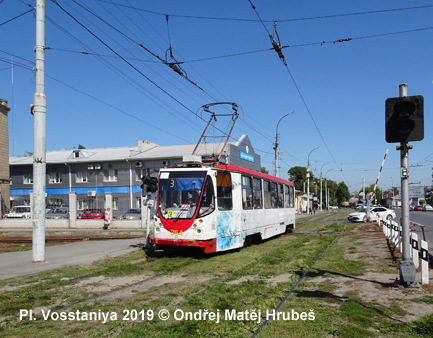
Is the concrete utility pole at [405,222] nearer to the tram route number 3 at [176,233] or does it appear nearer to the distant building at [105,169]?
the tram route number 3 at [176,233]

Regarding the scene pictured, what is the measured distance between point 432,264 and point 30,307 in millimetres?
9917

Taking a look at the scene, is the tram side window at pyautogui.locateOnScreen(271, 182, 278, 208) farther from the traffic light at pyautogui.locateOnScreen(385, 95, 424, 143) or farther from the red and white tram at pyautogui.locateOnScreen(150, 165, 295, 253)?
the traffic light at pyautogui.locateOnScreen(385, 95, 424, 143)

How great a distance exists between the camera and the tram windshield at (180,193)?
12.7 meters

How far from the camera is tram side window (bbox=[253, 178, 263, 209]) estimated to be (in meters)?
16.5

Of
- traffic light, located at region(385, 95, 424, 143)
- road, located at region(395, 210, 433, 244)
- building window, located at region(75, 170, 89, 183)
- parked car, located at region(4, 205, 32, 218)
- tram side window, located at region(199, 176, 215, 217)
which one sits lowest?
road, located at region(395, 210, 433, 244)

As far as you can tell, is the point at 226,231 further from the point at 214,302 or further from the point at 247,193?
the point at 214,302

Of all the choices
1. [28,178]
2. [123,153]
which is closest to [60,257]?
[123,153]

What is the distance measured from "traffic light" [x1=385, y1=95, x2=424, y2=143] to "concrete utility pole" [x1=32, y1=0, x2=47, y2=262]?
400 inches

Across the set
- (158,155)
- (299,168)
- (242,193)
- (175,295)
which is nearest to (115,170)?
(158,155)

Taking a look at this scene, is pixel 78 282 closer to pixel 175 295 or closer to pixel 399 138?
pixel 175 295

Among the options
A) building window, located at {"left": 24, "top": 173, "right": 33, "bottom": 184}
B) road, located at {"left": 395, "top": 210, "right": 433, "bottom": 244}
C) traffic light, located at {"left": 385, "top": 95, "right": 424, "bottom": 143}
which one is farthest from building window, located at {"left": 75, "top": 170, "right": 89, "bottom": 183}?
traffic light, located at {"left": 385, "top": 95, "right": 424, "bottom": 143}

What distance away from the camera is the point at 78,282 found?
920 cm

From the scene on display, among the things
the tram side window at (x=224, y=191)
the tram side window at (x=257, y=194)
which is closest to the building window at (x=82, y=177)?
the tram side window at (x=257, y=194)

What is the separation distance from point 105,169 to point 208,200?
126 ft
